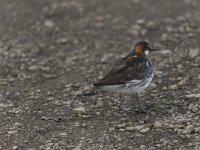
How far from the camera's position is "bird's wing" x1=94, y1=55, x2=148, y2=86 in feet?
34.0

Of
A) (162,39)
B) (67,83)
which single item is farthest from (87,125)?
(162,39)

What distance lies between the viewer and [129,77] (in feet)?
34.5

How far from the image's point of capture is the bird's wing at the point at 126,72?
1036cm

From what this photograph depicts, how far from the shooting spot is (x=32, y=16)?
55.7 feet

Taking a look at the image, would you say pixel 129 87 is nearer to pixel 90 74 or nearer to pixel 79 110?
pixel 79 110

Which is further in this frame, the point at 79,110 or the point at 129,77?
the point at 79,110

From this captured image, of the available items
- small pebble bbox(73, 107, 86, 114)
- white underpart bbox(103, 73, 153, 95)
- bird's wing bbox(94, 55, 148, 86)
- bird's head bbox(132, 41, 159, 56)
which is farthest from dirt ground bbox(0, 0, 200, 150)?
bird's head bbox(132, 41, 159, 56)

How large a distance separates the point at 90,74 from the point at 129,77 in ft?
9.59

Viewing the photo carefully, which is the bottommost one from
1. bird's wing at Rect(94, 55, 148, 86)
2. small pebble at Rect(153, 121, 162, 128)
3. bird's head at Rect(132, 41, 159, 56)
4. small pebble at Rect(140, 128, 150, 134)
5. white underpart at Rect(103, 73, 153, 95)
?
small pebble at Rect(140, 128, 150, 134)

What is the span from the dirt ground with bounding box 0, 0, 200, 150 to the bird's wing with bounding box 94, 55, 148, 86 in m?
0.76

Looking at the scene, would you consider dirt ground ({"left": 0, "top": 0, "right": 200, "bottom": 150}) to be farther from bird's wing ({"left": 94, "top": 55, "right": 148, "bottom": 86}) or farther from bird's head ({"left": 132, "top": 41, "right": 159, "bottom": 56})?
bird's head ({"left": 132, "top": 41, "right": 159, "bottom": 56})

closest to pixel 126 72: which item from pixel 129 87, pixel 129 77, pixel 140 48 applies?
pixel 129 77

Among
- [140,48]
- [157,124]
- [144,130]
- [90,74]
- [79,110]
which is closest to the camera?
[144,130]

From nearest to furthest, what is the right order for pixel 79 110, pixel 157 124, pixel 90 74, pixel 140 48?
1. pixel 157 124
2. pixel 79 110
3. pixel 140 48
4. pixel 90 74
